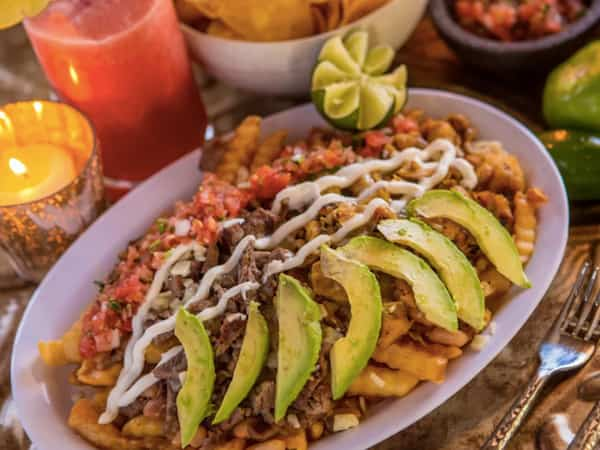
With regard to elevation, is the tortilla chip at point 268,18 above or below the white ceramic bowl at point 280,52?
above

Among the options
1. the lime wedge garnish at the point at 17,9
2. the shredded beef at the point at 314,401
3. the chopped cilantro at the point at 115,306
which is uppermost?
the lime wedge garnish at the point at 17,9

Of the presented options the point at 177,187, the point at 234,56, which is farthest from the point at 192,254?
the point at 234,56

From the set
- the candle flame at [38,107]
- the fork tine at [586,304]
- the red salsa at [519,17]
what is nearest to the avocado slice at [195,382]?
the fork tine at [586,304]

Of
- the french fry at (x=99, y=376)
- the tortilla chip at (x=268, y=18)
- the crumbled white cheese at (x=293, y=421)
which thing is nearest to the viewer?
the crumbled white cheese at (x=293, y=421)

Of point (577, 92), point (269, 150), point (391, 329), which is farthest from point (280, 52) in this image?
point (391, 329)

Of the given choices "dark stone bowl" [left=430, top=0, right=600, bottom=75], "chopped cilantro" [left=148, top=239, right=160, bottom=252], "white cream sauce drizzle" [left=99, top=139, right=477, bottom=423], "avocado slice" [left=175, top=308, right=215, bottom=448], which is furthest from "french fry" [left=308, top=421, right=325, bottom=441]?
"dark stone bowl" [left=430, top=0, right=600, bottom=75]

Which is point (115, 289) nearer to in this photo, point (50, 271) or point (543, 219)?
point (50, 271)

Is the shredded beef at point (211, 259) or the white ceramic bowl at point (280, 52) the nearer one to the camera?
the shredded beef at point (211, 259)

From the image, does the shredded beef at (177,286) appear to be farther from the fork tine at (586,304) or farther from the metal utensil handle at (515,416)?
the fork tine at (586,304)
